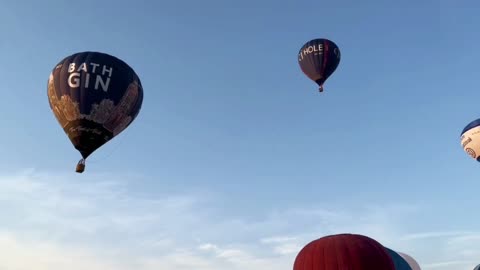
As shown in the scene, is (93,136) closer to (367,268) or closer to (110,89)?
(110,89)

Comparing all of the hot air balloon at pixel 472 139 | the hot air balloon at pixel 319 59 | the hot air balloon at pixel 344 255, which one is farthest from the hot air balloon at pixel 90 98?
the hot air balloon at pixel 472 139

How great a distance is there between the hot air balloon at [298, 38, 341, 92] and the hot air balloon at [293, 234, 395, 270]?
21644mm

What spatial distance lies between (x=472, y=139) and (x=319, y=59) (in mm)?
13829

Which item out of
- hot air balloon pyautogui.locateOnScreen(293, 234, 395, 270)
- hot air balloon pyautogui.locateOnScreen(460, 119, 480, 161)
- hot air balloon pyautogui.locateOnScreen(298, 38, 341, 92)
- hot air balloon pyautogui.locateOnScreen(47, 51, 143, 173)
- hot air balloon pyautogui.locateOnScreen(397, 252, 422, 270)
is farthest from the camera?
hot air balloon pyautogui.locateOnScreen(298, 38, 341, 92)

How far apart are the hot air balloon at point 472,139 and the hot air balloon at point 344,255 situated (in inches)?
888

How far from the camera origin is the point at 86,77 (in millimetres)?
26250

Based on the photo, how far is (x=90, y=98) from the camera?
2595cm

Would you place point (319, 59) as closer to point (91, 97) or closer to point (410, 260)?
point (410, 260)

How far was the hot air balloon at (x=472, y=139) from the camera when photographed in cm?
3969

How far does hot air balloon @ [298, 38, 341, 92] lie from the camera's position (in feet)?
138

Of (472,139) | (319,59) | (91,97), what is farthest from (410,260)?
(91,97)

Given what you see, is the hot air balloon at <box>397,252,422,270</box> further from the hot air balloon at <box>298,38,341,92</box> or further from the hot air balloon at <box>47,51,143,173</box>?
the hot air balloon at <box>47,51,143,173</box>

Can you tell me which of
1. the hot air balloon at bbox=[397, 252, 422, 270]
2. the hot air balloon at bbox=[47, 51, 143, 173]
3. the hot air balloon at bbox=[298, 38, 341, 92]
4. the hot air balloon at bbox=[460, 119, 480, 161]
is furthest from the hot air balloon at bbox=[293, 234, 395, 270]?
the hot air balloon at bbox=[460, 119, 480, 161]

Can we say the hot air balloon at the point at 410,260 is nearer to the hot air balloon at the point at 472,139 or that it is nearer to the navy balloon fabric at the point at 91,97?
the hot air balloon at the point at 472,139
